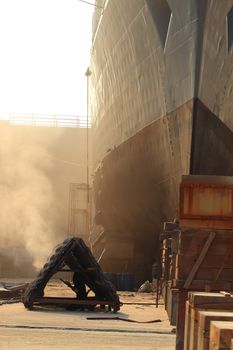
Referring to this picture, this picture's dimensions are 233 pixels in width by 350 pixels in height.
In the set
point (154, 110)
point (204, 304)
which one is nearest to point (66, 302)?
point (154, 110)

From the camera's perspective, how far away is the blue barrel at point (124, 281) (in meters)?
17.9

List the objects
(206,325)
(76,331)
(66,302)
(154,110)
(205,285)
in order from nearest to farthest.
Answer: (206,325), (205,285), (76,331), (66,302), (154,110)

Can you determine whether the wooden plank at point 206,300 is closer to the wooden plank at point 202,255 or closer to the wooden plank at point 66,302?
the wooden plank at point 202,255

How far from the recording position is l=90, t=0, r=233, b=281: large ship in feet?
42.1

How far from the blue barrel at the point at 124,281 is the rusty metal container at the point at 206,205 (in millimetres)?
10519

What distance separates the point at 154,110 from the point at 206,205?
7.35m

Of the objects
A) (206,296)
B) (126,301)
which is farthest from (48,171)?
(206,296)

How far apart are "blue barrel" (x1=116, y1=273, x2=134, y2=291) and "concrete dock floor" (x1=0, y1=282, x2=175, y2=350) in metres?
6.53

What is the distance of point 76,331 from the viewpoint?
25.7ft

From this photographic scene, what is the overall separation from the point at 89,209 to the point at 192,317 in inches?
1030

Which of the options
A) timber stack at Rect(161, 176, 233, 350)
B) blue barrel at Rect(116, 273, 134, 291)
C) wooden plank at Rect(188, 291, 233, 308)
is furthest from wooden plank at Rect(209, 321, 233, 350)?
blue barrel at Rect(116, 273, 134, 291)

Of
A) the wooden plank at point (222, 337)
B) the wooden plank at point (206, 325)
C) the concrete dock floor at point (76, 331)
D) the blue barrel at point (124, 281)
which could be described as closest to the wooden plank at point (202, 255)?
the concrete dock floor at point (76, 331)

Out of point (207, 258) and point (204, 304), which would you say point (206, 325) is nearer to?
point (204, 304)

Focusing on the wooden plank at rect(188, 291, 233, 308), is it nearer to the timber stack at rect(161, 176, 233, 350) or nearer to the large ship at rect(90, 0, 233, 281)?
the timber stack at rect(161, 176, 233, 350)
